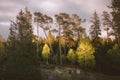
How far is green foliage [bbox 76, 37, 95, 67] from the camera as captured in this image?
82312 mm

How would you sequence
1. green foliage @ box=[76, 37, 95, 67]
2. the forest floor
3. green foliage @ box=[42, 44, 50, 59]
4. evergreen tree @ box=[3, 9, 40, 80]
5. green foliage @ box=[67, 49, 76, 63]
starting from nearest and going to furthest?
evergreen tree @ box=[3, 9, 40, 80] < the forest floor < green foliage @ box=[76, 37, 95, 67] < green foliage @ box=[67, 49, 76, 63] < green foliage @ box=[42, 44, 50, 59]

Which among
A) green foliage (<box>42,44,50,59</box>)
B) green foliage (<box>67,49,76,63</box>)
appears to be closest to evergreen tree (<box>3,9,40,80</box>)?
green foliage (<box>67,49,76,63</box>)

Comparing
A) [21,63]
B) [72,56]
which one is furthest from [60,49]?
[21,63]

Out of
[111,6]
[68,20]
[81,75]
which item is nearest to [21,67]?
[111,6]

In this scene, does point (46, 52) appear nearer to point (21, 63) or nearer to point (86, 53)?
point (86, 53)

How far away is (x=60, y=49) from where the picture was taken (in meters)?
91.0

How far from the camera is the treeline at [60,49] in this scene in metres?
48.1

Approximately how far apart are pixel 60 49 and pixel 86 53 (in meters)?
10.9

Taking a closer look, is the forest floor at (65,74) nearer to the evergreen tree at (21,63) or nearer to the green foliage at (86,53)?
the green foliage at (86,53)

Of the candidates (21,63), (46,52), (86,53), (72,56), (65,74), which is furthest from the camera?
(46,52)

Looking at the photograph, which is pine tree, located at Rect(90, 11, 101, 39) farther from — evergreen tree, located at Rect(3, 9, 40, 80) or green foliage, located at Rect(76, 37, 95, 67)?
evergreen tree, located at Rect(3, 9, 40, 80)

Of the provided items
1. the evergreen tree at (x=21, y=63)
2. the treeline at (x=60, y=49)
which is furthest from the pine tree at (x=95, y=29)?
the evergreen tree at (x=21, y=63)

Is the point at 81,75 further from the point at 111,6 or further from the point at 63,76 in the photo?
the point at 111,6

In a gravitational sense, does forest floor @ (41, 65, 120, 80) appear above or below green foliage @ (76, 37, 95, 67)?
below
